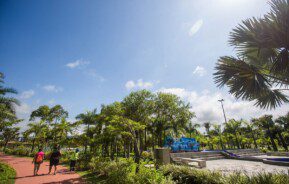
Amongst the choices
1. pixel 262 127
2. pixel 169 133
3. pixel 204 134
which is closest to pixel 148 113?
pixel 169 133

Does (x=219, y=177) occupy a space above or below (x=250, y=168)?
above

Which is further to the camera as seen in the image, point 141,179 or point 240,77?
point 240,77

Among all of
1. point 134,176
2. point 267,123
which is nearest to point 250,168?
point 134,176

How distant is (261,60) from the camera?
22.6 feet

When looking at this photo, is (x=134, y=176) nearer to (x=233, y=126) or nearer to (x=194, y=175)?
(x=194, y=175)

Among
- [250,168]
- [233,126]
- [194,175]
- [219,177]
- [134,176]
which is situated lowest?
[250,168]

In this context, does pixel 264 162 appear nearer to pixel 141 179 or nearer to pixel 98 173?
pixel 141 179

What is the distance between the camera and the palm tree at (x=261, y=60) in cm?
502

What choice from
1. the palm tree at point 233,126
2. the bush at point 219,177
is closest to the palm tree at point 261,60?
the bush at point 219,177

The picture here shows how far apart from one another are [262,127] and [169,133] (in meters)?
28.6

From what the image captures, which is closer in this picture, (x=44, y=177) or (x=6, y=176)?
(x=6, y=176)

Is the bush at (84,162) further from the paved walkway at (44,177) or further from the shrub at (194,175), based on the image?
the shrub at (194,175)

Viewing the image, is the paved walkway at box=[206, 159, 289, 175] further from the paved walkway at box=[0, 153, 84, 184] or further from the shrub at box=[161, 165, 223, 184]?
the paved walkway at box=[0, 153, 84, 184]

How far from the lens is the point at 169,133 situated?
35.5 meters
